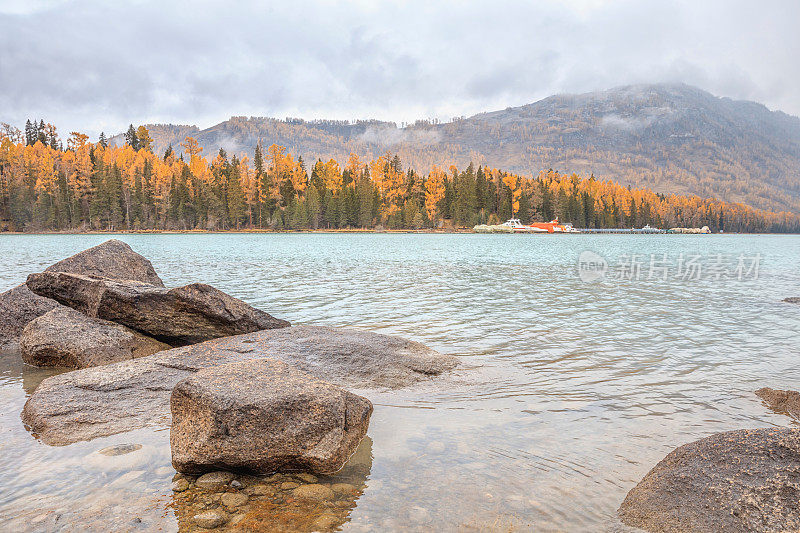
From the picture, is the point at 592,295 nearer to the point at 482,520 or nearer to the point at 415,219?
the point at 482,520

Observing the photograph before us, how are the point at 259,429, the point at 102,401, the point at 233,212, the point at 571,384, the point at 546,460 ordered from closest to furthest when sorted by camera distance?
the point at 259,429 < the point at 546,460 < the point at 102,401 < the point at 571,384 < the point at 233,212

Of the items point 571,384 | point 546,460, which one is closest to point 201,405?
point 546,460

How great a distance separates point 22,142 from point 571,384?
14820 centimetres

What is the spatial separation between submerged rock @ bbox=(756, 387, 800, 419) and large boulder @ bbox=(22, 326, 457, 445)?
431cm

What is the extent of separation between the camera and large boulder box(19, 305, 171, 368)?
8070mm

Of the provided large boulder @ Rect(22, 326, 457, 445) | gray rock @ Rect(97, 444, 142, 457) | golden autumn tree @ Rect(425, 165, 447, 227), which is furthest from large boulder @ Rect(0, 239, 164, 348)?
golden autumn tree @ Rect(425, 165, 447, 227)

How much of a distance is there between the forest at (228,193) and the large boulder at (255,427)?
112 metres

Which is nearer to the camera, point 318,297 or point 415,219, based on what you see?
point 318,297

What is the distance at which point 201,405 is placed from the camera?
4629 mm

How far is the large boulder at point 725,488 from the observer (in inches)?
134

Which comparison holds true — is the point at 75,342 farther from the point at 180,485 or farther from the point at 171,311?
the point at 180,485

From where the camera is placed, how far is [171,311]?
29.8 feet

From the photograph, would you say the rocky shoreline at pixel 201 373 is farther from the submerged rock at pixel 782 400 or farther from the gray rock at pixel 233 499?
the submerged rock at pixel 782 400

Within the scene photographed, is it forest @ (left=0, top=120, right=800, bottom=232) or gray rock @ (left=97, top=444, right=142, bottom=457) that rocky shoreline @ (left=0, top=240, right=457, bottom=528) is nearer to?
gray rock @ (left=97, top=444, right=142, bottom=457)
